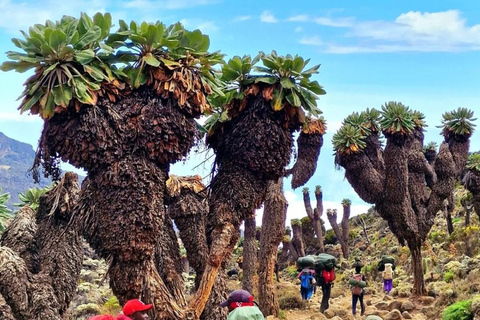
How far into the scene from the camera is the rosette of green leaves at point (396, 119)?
20.8 m

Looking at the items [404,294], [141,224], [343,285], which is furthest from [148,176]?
[343,285]

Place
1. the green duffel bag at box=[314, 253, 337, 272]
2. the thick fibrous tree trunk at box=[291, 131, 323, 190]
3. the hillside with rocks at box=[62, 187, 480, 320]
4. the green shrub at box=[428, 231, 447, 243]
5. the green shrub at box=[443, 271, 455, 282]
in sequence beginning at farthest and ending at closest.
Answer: the green shrub at box=[428, 231, 447, 243], the green shrub at box=[443, 271, 455, 282], the thick fibrous tree trunk at box=[291, 131, 323, 190], the hillside with rocks at box=[62, 187, 480, 320], the green duffel bag at box=[314, 253, 337, 272]

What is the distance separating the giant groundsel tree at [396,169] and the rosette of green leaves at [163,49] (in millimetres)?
11820

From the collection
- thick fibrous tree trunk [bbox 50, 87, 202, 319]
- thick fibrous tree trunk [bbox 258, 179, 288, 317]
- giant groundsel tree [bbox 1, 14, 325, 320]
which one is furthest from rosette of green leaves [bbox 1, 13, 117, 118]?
thick fibrous tree trunk [bbox 258, 179, 288, 317]

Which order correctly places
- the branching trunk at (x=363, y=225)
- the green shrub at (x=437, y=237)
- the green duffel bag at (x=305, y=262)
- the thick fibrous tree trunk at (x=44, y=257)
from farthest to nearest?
the branching trunk at (x=363, y=225) < the green shrub at (x=437, y=237) < the green duffel bag at (x=305, y=262) < the thick fibrous tree trunk at (x=44, y=257)

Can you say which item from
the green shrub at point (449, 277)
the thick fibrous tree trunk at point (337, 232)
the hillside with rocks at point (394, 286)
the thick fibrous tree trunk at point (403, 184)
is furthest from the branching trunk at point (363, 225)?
the thick fibrous tree trunk at point (403, 184)

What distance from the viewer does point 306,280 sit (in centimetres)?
1922

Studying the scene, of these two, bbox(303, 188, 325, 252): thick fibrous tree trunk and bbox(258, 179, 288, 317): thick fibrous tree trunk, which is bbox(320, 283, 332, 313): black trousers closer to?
bbox(258, 179, 288, 317): thick fibrous tree trunk

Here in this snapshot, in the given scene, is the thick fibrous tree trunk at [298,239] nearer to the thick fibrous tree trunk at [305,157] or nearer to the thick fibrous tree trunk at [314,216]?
the thick fibrous tree trunk at [314,216]

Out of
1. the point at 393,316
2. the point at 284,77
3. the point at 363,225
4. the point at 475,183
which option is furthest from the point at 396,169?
the point at 363,225

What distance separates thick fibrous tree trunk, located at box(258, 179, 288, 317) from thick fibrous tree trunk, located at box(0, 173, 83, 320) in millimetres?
6794

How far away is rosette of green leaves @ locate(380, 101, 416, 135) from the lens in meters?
20.8

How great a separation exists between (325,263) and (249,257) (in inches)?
121

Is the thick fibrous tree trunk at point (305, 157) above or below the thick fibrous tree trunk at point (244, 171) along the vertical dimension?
above
